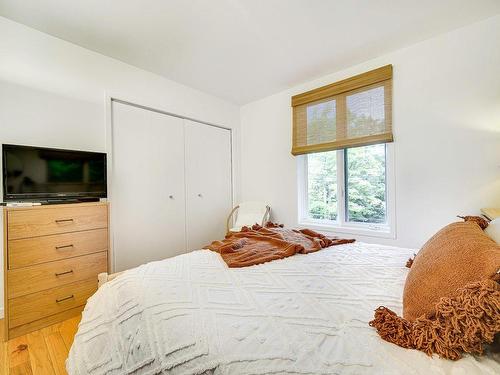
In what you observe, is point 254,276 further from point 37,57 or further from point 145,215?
point 37,57

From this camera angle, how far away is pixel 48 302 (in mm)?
1890

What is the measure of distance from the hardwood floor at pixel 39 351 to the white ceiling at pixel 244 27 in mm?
2540

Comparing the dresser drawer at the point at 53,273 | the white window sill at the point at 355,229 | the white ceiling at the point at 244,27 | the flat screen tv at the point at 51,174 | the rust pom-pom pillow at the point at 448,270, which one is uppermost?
the white ceiling at the point at 244,27

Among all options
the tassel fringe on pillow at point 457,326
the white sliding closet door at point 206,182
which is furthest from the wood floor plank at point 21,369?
the tassel fringe on pillow at point 457,326

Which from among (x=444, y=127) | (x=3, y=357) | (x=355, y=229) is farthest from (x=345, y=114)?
(x=3, y=357)

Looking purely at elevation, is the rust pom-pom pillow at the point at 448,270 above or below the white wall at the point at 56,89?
below

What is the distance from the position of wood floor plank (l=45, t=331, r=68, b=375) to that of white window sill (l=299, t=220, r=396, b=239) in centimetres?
262

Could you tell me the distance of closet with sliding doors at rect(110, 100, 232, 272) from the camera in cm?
260

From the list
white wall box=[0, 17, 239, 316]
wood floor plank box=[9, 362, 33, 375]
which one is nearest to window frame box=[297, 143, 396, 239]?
white wall box=[0, 17, 239, 316]

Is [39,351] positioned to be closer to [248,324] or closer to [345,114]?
[248,324]

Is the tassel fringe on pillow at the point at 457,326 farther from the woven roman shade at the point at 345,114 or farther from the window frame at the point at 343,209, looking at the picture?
the woven roman shade at the point at 345,114

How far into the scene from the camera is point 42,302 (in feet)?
6.11

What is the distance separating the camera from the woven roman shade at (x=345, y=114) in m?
2.50

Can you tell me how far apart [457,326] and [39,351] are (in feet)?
7.85
